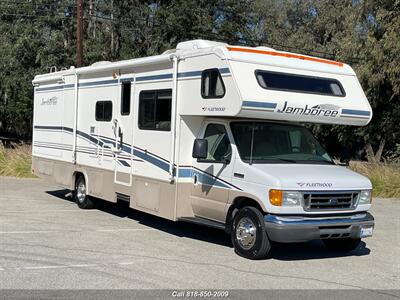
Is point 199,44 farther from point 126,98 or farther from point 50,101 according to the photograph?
point 50,101

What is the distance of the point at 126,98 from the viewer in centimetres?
1073

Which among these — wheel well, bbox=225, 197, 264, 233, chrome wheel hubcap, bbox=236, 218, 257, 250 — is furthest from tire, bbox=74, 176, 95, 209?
chrome wheel hubcap, bbox=236, 218, 257, 250

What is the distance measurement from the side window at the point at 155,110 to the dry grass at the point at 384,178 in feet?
31.0

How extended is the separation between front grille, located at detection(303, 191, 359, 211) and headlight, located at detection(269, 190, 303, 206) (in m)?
0.12

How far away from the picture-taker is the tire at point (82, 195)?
40.7 feet

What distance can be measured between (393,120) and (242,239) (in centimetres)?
2070

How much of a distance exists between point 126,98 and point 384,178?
9.72 metres

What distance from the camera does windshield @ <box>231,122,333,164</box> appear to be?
8.48 meters

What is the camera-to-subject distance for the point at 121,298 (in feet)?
20.0

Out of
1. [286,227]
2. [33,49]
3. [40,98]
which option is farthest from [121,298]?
[33,49]

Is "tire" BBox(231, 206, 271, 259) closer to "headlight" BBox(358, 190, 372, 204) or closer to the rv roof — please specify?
"headlight" BBox(358, 190, 372, 204)

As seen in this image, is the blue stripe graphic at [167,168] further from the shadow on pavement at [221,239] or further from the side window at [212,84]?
the side window at [212,84]

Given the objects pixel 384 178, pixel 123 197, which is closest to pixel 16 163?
pixel 123 197

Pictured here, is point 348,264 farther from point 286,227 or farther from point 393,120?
point 393,120
